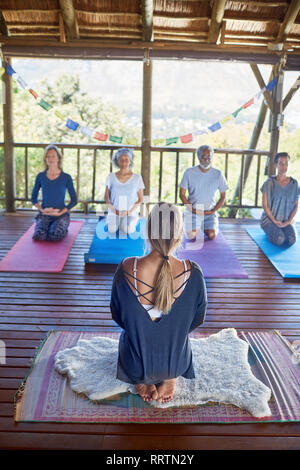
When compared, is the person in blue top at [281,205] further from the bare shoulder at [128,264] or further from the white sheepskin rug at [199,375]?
the bare shoulder at [128,264]

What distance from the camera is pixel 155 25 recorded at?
5258 mm

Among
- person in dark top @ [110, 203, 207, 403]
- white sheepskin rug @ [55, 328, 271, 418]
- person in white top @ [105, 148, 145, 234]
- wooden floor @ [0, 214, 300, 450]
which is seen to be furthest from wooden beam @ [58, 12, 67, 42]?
person in dark top @ [110, 203, 207, 403]

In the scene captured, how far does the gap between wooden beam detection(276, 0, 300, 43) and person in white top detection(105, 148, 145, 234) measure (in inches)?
86.1

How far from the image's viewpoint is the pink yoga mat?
4004 millimetres

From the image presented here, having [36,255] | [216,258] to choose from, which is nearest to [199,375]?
[216,258]

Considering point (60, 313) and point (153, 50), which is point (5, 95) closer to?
point (153, 50)

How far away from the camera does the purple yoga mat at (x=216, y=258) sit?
405cm

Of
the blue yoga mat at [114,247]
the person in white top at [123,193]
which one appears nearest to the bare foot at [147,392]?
the blue yoga mat at [114,247]

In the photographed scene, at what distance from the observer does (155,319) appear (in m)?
2.10

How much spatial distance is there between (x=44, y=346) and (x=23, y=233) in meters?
2.58

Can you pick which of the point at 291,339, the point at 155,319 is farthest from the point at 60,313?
the point at 291,339

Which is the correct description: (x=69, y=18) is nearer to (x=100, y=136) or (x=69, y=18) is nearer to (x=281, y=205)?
(x=100, y=136)

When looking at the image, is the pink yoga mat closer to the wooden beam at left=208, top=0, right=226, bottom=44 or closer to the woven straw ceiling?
the woven straw ceiling

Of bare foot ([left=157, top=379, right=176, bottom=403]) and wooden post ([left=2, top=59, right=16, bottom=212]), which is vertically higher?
wooden post ([left=2, top=59, right=16, bottom=212])
